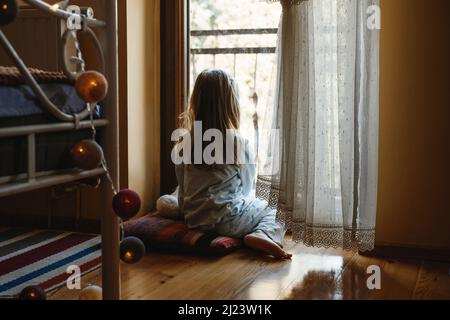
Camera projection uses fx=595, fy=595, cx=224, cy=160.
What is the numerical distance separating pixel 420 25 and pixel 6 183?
143 centimetres

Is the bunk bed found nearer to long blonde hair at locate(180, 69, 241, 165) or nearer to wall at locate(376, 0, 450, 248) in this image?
long blonde hair at locate(180, 69, 241, 165)

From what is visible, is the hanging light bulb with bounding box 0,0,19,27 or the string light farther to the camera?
the string light

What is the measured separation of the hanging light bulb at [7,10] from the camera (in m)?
1.14

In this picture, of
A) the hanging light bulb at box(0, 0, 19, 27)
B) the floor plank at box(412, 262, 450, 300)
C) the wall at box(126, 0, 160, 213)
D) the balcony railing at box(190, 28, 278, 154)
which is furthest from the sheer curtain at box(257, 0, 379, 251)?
the hanging light bulb at box(0, 0, 19, 27)

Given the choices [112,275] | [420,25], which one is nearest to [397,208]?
[420,25]

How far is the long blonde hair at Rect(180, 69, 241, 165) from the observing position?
7.55 feet

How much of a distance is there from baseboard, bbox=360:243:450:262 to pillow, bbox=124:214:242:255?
50 cm

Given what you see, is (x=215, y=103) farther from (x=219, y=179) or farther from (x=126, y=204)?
(x=126, y=204)

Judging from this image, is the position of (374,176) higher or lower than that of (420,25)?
lower

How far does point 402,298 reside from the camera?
1.69 metres

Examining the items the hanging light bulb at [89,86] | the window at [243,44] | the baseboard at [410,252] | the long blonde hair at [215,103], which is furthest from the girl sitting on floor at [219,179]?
the hanging light bulb at [89,86]

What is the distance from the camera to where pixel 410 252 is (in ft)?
6.82

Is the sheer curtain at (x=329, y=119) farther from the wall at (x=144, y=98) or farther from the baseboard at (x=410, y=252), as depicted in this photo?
the wall at (x=144, y=98)
